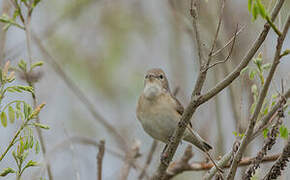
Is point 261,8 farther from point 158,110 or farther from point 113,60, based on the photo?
point 113,60

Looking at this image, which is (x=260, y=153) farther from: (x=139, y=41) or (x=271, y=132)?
(x=139, y=41)

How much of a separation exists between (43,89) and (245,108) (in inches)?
109

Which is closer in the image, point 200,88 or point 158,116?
point 200,88

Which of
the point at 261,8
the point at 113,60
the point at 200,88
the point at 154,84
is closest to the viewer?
the point at 261,8

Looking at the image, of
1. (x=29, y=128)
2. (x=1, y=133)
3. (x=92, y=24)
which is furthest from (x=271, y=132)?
(x=92, y=24)

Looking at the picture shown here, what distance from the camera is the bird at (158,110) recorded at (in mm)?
4832

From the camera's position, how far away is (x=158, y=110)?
16.3 ft

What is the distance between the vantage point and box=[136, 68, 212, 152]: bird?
190 inches

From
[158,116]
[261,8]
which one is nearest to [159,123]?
[158,116]

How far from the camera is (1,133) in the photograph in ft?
17.6

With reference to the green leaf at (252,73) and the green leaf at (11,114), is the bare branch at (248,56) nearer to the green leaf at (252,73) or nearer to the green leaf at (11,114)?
the green leaf at (252,73)

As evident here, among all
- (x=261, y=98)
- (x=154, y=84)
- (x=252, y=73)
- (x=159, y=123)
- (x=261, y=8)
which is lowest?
(x=261, y=98)

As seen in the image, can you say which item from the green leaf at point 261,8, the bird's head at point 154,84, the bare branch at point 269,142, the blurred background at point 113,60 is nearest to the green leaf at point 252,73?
the bare branch at point 269,142

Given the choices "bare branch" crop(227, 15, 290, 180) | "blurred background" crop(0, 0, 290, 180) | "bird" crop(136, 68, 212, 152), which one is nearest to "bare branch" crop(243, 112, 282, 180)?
"bare branch" crop(227, 15, 290, 180)
